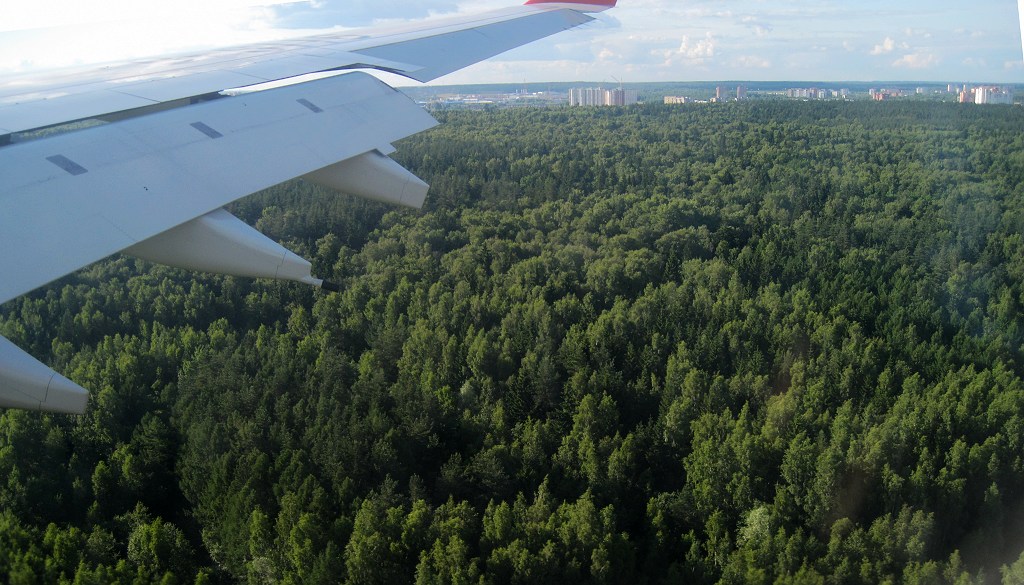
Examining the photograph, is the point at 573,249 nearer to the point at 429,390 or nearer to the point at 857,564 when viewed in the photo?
the point at 429,390

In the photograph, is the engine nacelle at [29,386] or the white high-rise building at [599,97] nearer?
the engine nacelle at [29,386]

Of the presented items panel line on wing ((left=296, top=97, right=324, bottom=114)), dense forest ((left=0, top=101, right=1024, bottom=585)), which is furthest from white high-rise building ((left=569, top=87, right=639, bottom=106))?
panel line on wing ((left=296, top=97, right=324, bottom=114))

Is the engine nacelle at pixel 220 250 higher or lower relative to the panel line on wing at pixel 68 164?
lower

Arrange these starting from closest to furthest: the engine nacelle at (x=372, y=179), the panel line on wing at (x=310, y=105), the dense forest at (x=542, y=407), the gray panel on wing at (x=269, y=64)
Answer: the gray panel on wing at (x=269, y=64) → the engine nacelle at (x=372, y=179) → the panel line on wing at (x=310, y=105) → the dense forest at (x=542, y=407)

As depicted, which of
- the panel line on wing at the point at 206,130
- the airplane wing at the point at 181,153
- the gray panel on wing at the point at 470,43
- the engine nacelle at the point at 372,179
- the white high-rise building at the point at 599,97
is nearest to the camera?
the airplane wing at the point at 181,153

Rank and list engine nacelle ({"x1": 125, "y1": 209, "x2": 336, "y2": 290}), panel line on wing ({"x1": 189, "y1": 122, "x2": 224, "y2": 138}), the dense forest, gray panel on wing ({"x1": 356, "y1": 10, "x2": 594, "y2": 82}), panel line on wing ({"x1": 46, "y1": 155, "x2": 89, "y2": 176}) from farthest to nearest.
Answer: the dense forest → gray panel on wing ({"x1": 356, "y1": 10, "x2": 594, "y2": 82}) → panel line on wing ({"x1": 189, "y1": 122, "x2": 224, "y2": 138}) → engine nacelle ({"x1": 125, "y1": 209, "x2": 336, "y2": 290}) → panel line on wing ({"x1": 46, "y1": 155, "x2": 89, "y2": 176})

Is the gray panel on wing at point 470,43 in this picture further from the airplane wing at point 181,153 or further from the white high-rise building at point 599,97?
the white high-rise building at point 599,97

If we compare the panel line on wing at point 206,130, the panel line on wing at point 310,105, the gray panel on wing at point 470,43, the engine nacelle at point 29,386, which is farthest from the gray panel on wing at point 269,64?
the engine nacelle at point 29,386

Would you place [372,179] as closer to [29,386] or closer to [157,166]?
[157,166]

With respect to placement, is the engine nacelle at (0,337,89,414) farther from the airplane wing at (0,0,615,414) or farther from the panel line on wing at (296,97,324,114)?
the panel line on wing at (296,97,324,114)
